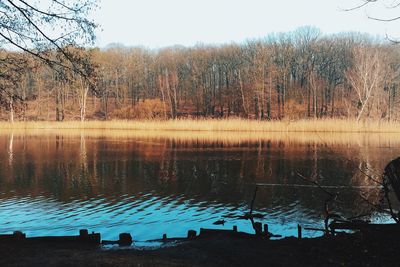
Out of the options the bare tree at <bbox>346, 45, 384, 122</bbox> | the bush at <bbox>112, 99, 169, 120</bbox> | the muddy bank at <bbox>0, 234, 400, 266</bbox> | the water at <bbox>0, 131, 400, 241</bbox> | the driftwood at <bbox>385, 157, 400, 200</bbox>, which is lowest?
the water at <bbox>0, 131, 400, 241</bbox>

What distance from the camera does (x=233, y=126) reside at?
41531mm

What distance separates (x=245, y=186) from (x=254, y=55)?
50.1 metres

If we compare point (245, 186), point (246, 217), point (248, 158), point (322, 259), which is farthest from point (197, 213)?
point (248, 158)

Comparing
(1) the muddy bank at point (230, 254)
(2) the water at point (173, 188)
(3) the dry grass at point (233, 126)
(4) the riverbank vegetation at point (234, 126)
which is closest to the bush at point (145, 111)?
A: (4) the riverbank vegetation at point (234, 126)

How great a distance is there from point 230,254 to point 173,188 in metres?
8.07

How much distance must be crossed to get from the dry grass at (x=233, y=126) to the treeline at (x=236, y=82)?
256 inches

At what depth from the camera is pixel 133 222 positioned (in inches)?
408

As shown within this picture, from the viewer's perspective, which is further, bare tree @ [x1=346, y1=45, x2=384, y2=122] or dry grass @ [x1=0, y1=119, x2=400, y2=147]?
bare tree @ [x1=346, y1=45, x2=384, y2=122]

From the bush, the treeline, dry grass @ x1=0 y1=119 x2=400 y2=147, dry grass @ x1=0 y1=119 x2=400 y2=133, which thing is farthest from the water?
the treeline

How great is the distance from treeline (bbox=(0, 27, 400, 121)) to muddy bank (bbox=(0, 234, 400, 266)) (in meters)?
48.4

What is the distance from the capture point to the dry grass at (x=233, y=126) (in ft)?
124

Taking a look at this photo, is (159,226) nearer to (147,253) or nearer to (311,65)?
(147,253)

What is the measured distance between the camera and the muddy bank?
20.1 feet

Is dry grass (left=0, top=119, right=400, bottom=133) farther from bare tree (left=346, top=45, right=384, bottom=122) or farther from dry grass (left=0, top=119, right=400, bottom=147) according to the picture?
bare tree (left=346, top=45, right=384, bottom=122)
